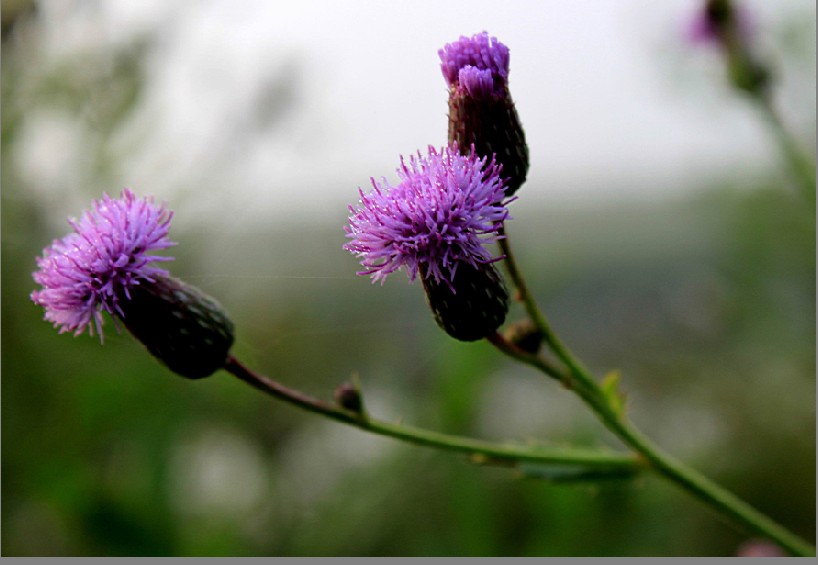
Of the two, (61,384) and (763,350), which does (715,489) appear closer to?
(61,384)

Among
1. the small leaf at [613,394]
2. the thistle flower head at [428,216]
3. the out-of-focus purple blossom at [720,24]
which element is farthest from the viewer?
the out-of-focus purple blossom at [720,24]

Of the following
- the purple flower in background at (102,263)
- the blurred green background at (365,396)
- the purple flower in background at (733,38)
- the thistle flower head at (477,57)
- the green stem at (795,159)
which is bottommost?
the blurred green background at (365,396)

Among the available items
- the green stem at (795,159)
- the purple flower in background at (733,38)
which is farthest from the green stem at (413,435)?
the purple flower in background at (733,38)

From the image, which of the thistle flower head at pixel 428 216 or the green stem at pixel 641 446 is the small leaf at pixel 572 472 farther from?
the thistle flower head at pixel 428 216

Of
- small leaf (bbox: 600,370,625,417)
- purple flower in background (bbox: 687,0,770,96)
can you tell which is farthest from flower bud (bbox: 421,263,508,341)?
purple flower in background (bbox: 687,0,770,96)

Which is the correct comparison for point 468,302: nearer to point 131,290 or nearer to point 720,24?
point 131,290

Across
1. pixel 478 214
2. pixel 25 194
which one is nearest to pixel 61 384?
pixel 25 194

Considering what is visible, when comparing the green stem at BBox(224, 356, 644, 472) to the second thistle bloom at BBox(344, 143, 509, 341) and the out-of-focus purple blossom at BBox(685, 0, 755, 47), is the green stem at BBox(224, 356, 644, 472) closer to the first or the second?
the second thistle bloom at BBox(344, 143, 509, 341)
